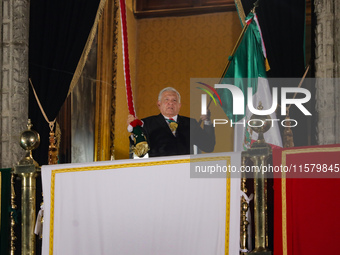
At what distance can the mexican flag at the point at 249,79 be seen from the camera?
17.0 feet

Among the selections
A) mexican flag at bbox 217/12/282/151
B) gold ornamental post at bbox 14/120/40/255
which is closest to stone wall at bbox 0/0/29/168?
gold ornamental post at bbox 14/120/40/255

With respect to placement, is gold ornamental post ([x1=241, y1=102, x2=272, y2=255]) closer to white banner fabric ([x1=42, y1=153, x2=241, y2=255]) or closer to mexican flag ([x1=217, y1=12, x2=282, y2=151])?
white banner fabric ([x1=42, y1=153, x2=241, y2=255])

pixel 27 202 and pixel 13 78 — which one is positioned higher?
pixel 13 78

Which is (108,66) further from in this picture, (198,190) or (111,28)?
(198,190)

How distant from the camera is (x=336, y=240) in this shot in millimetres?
3098

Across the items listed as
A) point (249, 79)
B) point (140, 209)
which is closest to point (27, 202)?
point (140, 209)

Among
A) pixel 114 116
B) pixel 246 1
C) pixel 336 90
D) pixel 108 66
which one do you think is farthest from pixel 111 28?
pixel 336 90

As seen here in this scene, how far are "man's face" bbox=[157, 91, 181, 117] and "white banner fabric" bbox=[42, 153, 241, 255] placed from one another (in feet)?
4.63

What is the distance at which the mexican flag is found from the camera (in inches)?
204

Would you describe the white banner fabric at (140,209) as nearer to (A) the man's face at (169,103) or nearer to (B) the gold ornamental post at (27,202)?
(B) the gold ornamental post at (27,202)

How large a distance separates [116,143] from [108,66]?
114 centimetres

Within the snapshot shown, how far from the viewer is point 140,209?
3.53 m

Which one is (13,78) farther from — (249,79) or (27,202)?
(249,79)

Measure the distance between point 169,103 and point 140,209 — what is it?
1597mm
